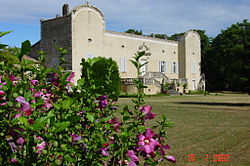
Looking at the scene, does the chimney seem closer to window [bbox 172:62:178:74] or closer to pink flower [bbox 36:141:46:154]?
window [bbox 172:62:178:74]

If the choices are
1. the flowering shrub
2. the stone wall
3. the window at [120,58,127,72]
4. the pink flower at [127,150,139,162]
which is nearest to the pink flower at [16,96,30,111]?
the flowering shrub

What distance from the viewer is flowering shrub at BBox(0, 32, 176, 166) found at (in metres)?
1.47

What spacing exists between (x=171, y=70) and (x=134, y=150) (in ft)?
107

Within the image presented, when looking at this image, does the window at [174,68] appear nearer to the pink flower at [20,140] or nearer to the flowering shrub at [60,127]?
the flowering shrub at [60,127]

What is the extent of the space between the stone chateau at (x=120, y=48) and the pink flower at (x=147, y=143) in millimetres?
19794

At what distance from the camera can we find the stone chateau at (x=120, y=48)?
78.8 feet

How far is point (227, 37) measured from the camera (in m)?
37.9

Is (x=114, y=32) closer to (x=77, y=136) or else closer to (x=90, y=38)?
(x=90, y=38)

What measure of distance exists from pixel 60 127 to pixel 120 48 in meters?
26.8

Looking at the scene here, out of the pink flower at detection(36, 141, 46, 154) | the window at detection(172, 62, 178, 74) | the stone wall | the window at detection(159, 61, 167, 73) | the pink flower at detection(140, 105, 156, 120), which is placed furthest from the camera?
the window at detection(172, 62, 178, 74)

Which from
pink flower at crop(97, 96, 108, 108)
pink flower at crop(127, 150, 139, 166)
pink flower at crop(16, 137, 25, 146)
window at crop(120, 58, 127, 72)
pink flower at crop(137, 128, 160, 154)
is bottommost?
pink flower at crop(127, 150, 139, 166)

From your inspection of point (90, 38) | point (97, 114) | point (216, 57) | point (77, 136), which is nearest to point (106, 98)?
point (97, 114)

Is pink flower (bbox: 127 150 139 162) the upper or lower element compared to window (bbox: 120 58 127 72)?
lower
